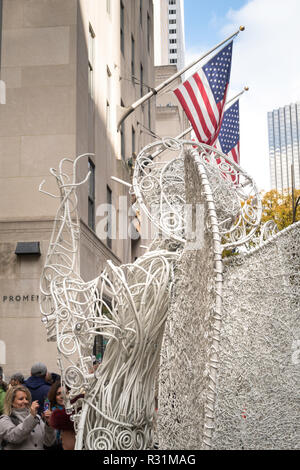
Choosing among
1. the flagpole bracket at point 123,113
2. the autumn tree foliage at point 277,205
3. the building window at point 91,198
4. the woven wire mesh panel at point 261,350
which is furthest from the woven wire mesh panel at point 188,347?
the autumn tree foliage at point 277,205

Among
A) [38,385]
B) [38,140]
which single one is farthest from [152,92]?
[38,385]

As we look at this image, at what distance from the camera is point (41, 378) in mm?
7730

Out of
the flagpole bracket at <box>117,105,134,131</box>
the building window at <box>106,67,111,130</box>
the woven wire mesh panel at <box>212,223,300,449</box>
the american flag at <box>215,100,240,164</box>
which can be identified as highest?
the building window at <box>106,67,111,130</box>

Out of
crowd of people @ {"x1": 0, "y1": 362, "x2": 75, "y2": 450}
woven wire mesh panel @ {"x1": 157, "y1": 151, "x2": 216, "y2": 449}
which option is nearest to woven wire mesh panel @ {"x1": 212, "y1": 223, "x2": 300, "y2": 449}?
woven wire mesh panel @ {"x1": 157, "y1": 151, "x2": 216, "y2": 449}

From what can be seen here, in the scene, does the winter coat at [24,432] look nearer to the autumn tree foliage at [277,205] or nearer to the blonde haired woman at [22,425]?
the blonde haired woman at [22,425]

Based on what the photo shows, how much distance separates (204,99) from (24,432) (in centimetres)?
922

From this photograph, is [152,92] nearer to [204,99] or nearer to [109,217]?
[204,99]

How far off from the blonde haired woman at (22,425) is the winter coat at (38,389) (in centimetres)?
178

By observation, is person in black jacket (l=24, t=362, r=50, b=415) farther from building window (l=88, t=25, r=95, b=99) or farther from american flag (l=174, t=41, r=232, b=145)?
building window (l=88, t=25, r=95, b=99)

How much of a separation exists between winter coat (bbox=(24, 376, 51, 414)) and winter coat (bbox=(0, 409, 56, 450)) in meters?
1.81

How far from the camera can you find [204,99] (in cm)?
1278

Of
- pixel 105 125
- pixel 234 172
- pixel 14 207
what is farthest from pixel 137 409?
pixel 105 125

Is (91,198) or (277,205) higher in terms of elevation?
(277,205)

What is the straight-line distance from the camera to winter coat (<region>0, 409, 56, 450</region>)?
204 inches
